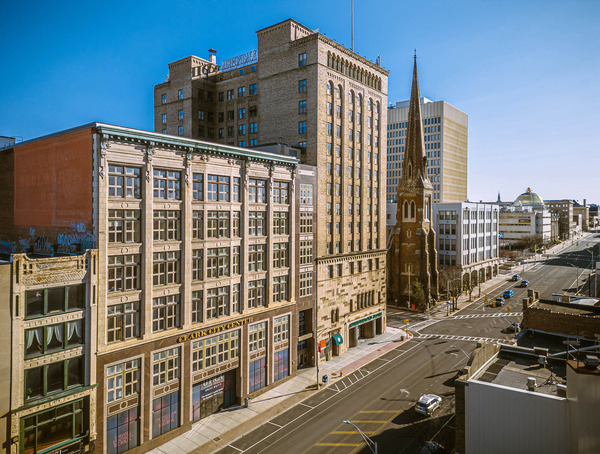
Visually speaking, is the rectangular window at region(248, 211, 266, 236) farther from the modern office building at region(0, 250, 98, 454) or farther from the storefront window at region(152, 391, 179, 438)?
the storefront window at region(152, 391, 179, 438)

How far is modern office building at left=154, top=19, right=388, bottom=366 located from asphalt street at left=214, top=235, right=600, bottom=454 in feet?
27.3

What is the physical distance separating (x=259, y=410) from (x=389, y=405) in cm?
1370

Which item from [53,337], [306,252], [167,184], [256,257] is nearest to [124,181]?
[167,184]

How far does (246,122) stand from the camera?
208ft

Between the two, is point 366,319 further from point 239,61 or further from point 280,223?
point 239,61

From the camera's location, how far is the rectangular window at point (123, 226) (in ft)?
104

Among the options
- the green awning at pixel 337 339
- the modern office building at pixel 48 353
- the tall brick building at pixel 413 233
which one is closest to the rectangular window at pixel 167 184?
the modern office building at pixel 48 353

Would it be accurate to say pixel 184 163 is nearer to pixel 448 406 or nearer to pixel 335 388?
pixel 335 388

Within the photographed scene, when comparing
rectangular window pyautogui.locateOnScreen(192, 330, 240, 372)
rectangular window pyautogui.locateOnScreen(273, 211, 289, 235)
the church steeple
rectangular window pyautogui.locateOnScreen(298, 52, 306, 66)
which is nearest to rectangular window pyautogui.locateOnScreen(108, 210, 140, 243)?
rectangular window pyautogui.locateOnScreen(192, 330, 240, 372)

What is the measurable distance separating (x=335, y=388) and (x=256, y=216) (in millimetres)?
22278

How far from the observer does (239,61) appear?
218ft

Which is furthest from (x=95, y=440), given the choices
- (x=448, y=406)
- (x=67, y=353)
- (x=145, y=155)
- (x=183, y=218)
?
(x=448, y=406)

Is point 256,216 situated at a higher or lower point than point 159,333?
higher

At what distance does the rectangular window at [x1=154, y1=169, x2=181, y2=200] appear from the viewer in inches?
1378
